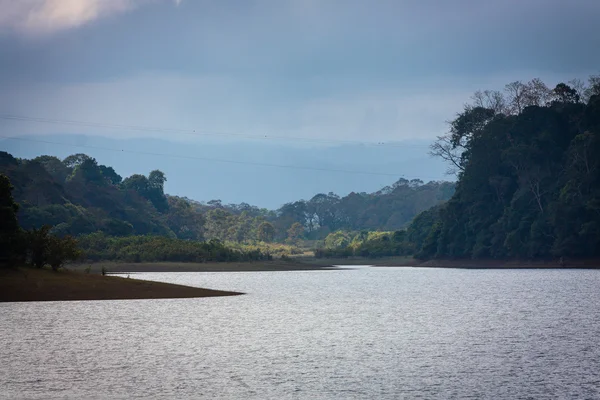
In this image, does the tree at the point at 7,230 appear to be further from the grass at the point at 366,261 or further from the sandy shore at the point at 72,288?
the grass at the point at 366,261

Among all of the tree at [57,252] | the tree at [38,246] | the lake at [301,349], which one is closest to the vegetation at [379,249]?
the lake at [301,349]

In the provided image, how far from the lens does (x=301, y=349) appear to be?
1318 inches

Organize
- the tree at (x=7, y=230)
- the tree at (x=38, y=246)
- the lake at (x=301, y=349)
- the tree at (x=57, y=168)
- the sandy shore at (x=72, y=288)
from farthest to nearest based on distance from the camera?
the tree at (x=57, y=168) → the tree at (x=38, y=246) → the tree at (x=7, y=230) → the sandy shore at (x=72, y=288) → the lake at (x=301, y=349)

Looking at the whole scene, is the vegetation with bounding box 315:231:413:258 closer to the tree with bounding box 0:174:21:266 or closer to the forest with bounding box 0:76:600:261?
the forest with bounding box 0:76:600:261

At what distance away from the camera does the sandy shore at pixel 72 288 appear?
2042 inches

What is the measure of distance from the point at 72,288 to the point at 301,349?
25.7 meters

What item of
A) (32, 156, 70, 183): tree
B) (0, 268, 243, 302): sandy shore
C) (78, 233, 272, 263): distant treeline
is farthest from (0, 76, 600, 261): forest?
(0, 268, 243, 302): sandy shore

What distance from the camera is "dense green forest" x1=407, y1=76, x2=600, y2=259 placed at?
367ft

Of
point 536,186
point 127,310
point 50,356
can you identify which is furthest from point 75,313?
point 536,186

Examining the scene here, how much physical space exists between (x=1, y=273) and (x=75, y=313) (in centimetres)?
687

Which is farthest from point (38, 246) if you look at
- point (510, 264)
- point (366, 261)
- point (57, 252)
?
point (366, 261)

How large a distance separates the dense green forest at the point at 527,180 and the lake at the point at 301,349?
5516cm

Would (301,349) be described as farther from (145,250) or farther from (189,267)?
(145,250)

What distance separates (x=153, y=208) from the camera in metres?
188
